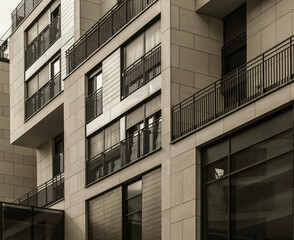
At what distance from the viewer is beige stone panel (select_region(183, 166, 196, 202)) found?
30.7m

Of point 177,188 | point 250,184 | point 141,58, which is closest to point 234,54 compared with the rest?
point 141,58

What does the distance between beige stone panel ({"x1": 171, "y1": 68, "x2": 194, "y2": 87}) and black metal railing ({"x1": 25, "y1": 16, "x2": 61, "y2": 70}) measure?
12.6 m

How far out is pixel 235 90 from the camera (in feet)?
104

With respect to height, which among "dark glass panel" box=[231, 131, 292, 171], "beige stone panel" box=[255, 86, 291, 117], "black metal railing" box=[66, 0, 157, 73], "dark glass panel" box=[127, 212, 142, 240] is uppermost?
"black metal railing" box=[66, 0, 157, 73]

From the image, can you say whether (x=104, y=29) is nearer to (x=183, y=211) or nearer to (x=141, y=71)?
(x=141, y=71)

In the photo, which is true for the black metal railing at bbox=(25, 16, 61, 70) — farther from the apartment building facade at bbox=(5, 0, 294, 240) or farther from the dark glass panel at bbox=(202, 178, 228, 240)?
the dark glass panel at bbox=(202, 178, 228, 240)

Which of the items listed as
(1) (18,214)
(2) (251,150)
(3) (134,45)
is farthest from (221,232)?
(1) (18,214)

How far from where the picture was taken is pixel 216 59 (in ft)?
113

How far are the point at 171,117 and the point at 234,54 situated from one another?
136 inches

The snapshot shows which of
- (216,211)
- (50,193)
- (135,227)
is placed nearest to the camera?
(216,211)

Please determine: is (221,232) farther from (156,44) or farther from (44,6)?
(44,6)

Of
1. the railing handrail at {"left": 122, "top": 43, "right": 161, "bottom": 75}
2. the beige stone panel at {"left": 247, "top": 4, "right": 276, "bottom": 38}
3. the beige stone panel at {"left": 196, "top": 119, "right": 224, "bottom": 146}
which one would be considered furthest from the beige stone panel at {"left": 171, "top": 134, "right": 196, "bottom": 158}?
the beige stone panel at {"left": 247, "top": 4, "right": 276, "bottom": 38}

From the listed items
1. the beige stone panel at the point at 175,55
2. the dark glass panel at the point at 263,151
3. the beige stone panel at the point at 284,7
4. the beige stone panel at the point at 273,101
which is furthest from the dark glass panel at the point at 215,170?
the beige stone panel at the point at 284,7

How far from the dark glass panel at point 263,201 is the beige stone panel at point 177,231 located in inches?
106
